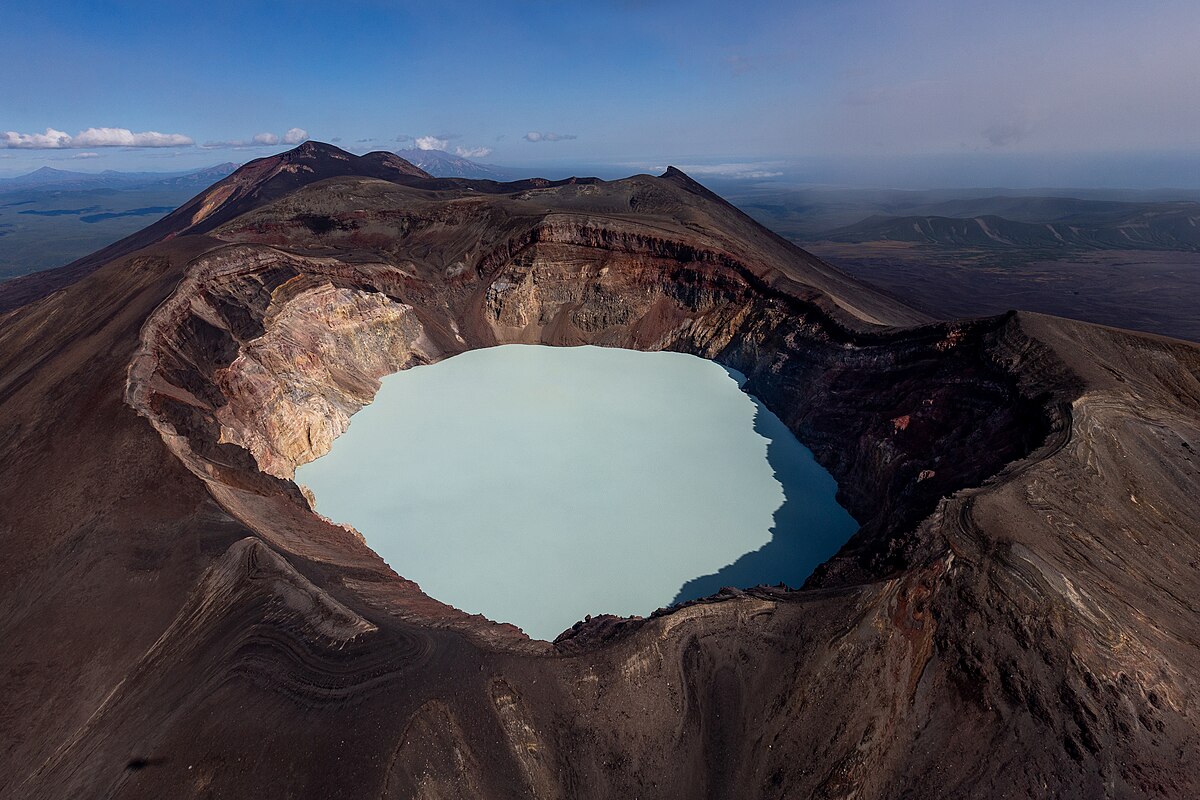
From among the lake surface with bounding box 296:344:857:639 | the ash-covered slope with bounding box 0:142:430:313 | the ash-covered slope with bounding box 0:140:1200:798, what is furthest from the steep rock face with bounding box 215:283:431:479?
the ash-covered slope with bounding box 0:142:430:313

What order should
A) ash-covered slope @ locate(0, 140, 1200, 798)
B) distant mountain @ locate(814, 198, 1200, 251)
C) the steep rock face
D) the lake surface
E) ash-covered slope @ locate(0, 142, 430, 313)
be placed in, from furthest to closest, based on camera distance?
1. distant mountain @ locate(814, 198, 1200, 251)
2. ash-covered slope @ locate(0, 142, 430, 313)
3. the steep rock face
4. the lake surface
5. ash-covered slope @ locate(0, 140, 1200, 798)

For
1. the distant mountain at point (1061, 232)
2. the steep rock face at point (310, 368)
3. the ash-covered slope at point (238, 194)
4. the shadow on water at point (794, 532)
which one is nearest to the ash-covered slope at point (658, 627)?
the steep rock face at point (310, 368)

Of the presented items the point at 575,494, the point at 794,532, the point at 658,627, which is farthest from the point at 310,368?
the point at 794,532

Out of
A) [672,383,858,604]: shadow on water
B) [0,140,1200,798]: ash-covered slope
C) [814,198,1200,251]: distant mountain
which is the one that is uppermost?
[814,198,1200,251]: distant mountain

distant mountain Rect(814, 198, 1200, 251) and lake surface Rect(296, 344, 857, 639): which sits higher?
distant mountain Rect(814, 198, 1200, 251)

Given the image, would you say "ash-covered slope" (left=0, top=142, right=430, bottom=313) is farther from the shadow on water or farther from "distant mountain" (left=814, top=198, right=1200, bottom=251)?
"distant mountain" (left=814, top=198, right=1200, bottom=251)

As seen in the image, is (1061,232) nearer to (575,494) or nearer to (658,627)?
(575,494)

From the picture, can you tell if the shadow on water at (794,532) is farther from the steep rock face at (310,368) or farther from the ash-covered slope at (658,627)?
the steep rock face at (310,368)
